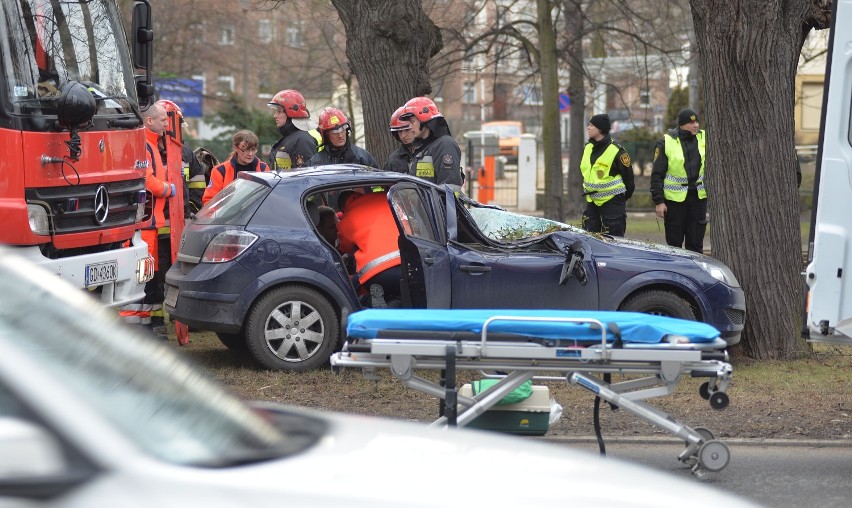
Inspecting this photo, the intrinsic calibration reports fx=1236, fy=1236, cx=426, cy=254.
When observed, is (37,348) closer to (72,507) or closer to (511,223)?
(72,507)

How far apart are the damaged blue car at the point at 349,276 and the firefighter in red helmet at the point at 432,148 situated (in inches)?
45.3

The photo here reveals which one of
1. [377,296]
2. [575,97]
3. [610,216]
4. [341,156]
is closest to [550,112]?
[575,97]

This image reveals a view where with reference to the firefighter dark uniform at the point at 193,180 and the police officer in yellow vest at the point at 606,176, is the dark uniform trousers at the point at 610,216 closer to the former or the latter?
the police officer in yellow vest at the point at 606,176

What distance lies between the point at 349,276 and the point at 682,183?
18.3ft

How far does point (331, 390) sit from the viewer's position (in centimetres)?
862

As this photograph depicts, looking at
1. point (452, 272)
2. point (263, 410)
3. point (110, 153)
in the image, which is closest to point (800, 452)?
point (452, 272)

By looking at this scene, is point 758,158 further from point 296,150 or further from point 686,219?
point 296,150

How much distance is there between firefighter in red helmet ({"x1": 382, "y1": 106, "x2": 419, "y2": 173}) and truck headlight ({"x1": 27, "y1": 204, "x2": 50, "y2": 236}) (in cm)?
336

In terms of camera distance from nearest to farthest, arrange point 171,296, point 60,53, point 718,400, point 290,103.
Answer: point 718,400
point 60,53
point 171,296
point 290,103

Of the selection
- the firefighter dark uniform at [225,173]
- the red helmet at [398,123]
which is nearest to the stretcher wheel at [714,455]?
the red helmet at [398,123]

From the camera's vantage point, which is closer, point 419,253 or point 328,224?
point 419,253

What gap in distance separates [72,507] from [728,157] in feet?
27.5

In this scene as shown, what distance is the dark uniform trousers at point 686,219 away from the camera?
45.1ft

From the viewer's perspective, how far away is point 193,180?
40.7 ft
